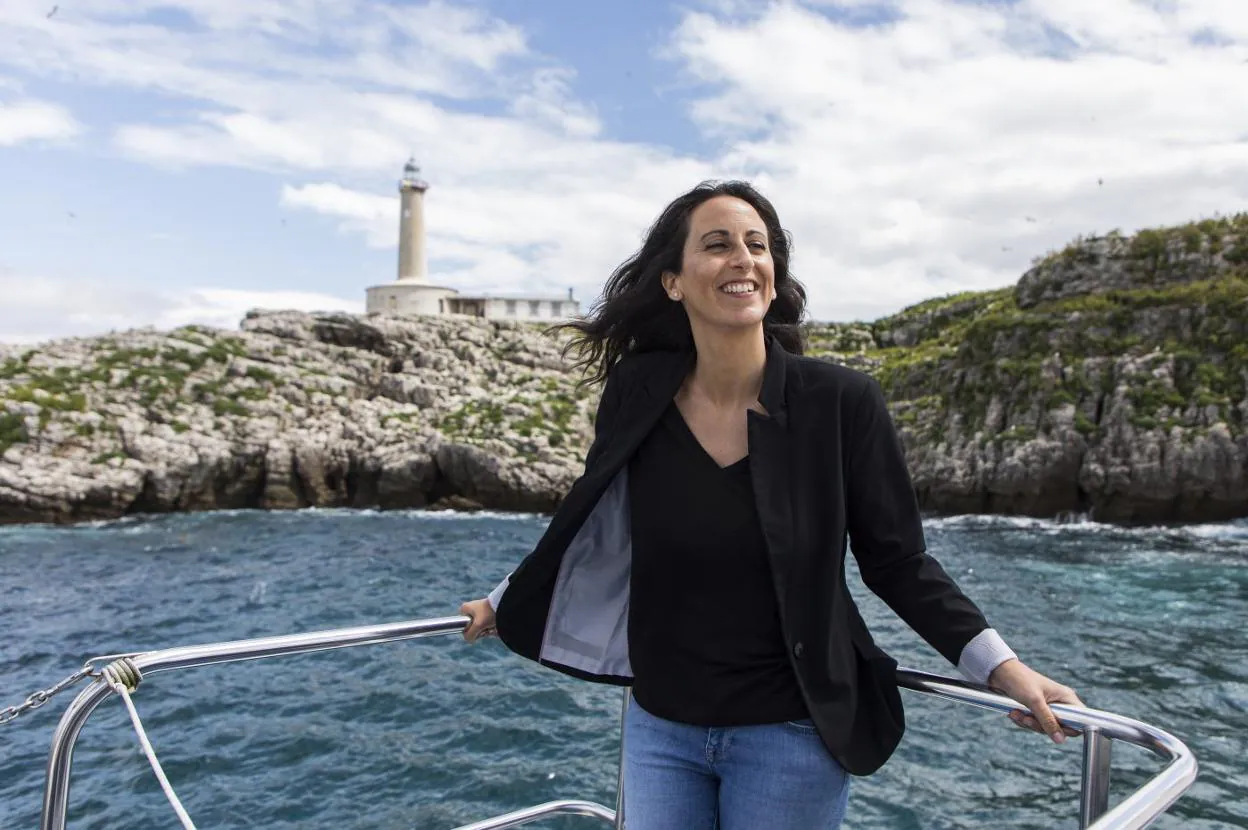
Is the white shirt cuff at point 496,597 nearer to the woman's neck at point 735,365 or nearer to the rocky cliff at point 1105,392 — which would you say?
the woman's neck at point 735,365

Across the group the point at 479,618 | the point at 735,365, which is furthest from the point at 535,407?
the point at 735,365

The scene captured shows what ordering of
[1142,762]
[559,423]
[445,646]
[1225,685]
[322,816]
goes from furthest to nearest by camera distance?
[559,423] → [445,646] → [1225,685] → [1142,762] → [322,816]

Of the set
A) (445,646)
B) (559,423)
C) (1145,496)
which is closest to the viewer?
(445,646)

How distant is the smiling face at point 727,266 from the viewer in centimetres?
261

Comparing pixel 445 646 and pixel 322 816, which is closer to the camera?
pixel 322 816

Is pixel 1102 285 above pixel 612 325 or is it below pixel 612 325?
above

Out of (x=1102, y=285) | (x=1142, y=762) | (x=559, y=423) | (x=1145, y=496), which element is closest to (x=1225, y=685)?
(x=1142, y=762)

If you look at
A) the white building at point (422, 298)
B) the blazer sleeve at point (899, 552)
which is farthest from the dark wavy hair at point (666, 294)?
the white building at point (422, 298)

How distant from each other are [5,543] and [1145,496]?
39.1 m

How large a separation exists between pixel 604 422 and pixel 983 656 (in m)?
1.40

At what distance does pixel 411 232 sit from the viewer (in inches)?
2847

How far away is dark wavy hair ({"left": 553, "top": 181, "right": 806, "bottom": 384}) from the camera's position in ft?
9.34

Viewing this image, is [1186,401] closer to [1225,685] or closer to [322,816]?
[1225,685]

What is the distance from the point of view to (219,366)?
1726 inches
